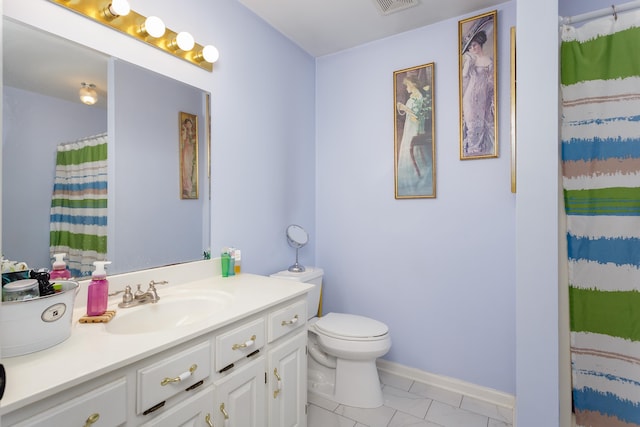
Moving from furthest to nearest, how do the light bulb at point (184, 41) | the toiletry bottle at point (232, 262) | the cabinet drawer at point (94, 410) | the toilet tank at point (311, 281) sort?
the toilet tank at point (311, 281) → the toiletry bottle at point (232, 262) → the light bulb at point (184, 41) → the cabinet drawer at point (94, 410)

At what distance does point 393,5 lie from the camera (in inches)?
77.5

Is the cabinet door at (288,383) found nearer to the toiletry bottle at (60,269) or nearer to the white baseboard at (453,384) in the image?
the toiletry bottle at (60,269)

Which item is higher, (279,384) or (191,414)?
(191,414)

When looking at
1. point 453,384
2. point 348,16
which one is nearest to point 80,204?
point 348,16

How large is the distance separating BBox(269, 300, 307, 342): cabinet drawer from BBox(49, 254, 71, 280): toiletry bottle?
806mm

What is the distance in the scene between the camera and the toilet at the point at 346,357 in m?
1.86

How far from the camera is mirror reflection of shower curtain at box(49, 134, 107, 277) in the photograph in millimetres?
1192

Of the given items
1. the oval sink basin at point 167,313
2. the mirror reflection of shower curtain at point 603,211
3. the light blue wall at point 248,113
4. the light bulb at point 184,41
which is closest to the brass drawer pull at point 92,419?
the oval sink basin at point 167,313

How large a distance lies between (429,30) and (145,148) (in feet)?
6.61

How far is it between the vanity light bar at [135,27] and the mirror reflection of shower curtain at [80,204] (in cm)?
48

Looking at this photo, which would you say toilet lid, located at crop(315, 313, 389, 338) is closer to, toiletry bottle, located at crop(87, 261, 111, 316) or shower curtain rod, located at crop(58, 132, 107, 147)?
toiletry bottle, located at crop(87, 261, 111, 316)

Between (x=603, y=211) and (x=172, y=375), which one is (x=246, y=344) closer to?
(x=172, y=375)

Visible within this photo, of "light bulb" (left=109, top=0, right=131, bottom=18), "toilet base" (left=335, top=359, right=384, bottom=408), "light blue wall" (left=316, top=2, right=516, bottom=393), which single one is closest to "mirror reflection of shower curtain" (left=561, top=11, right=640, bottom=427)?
"light blue wall" (left=316, top=2, right=516, bottom=393)

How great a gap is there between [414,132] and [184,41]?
1.55 m
